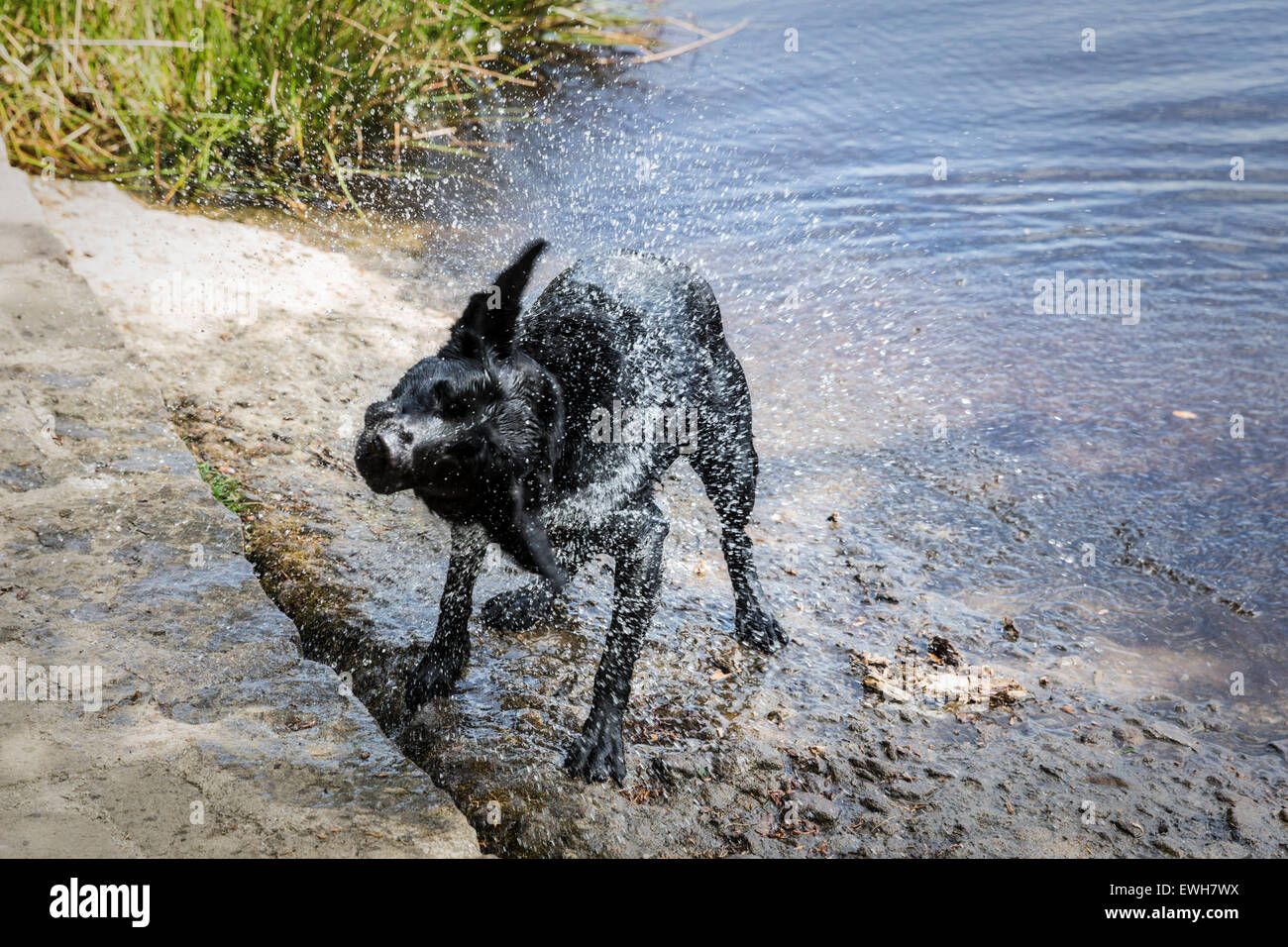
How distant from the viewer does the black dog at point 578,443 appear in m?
2.59

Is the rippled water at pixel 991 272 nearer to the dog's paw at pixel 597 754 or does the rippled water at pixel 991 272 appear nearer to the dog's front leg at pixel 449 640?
the dog's paw at pixel 597 754

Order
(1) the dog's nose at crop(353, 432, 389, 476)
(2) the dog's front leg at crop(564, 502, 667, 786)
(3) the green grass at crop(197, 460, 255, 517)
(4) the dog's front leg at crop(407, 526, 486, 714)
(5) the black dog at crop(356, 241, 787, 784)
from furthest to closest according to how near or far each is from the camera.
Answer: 1. (3) the green grass at crop(197, 460, 255, 517)
2. (4) the dog's front leg at crop(407, 526, 486, 714)
3. (2) the dog's front leg at crop(564, 502, 667, 786)
4. (5) the black dog at crop(356, 241, 787, 784)
5. (1) the dog's nose at crop(353, 432, 389, 476)

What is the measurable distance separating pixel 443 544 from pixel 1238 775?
9.27ft

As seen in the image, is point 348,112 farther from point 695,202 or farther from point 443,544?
point 443,544

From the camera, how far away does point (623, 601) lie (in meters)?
3.19

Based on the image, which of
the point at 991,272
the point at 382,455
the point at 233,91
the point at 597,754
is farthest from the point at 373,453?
the point at 991,272

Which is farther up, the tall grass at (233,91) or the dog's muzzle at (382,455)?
the tall grass at (233,91)

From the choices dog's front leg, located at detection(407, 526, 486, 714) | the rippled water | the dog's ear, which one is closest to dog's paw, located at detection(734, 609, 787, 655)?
the rippled water

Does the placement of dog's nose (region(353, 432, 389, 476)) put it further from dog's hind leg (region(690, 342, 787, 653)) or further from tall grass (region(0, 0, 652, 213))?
tall grass (region(0, 0, 652, 213))

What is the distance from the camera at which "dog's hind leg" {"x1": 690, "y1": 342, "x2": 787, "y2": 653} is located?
3812 millimetres

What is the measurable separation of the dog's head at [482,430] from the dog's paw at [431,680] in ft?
1.92

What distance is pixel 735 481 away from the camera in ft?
13.1

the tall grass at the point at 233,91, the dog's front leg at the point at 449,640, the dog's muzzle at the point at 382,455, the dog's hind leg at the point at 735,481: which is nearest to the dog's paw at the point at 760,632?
the dog's hind leg at the point at 735,481

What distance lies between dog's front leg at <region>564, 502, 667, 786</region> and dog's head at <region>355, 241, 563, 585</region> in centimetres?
29
